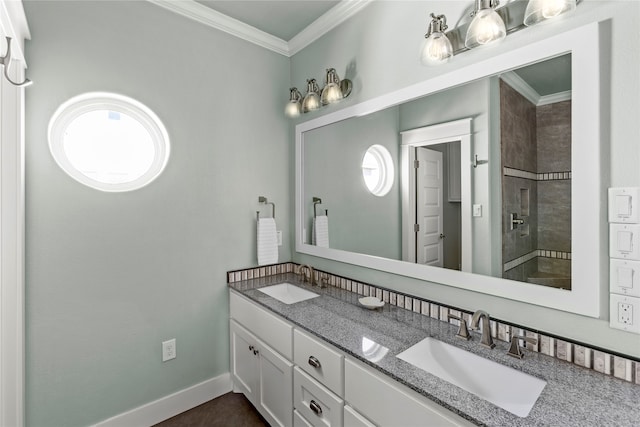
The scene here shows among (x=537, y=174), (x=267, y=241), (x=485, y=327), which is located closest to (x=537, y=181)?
(x=537, y=174)

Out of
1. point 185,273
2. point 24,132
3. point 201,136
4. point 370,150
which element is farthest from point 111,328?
point 370,150

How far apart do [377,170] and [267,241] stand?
1.01 m

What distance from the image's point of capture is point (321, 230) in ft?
7.40

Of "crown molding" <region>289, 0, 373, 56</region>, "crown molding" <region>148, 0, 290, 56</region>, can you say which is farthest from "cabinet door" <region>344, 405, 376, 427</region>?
"crown molding" <region>148, 0, 290, 56</region>

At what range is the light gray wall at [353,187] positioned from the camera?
1.76 meters

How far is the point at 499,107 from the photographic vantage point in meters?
1.34

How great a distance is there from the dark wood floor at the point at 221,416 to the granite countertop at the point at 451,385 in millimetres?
780

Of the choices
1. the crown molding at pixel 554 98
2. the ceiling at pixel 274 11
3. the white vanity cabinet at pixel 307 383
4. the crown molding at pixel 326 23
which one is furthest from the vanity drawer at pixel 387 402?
the ceiling at pixel 274 11

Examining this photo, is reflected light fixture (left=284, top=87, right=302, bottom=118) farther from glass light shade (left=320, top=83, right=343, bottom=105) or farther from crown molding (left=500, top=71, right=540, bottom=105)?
crown molding (left=500, top=71, right=540, bottom=105)

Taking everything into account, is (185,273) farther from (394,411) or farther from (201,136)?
(394,411)

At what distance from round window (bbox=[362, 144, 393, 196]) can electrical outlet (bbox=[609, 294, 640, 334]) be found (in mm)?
1047

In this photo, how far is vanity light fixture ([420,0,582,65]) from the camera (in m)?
1.13

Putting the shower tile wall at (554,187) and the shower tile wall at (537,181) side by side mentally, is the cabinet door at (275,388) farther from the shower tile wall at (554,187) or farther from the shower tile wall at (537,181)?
the shower tile wall at (554,187)

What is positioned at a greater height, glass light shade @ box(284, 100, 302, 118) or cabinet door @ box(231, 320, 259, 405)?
glass light shade @ box(284, 100, 302, 118)
